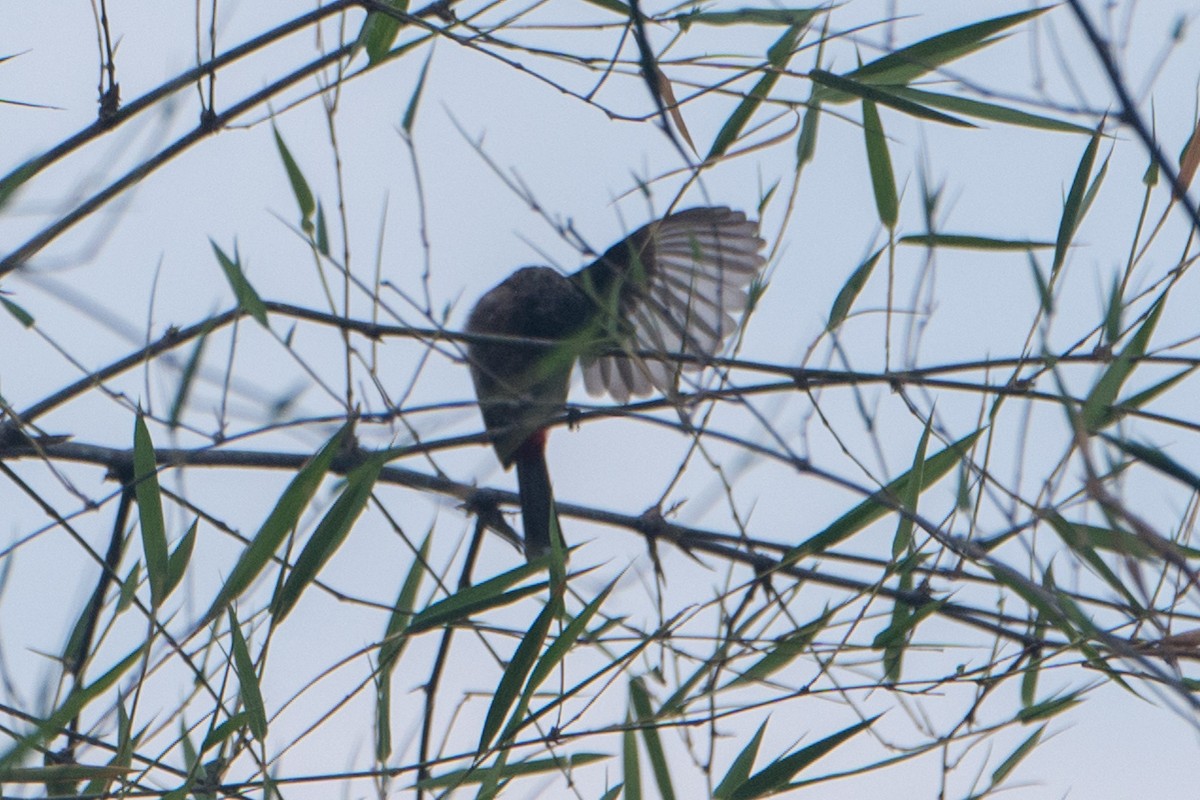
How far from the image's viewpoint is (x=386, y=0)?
2.31 meters

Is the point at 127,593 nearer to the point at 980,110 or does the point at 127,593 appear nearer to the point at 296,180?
the point at 296,180

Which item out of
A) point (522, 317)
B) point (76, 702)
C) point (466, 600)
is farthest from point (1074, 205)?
point (522, 317)

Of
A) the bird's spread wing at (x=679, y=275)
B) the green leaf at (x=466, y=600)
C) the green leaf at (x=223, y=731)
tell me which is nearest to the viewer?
the green leaf at (x=223, y=731)

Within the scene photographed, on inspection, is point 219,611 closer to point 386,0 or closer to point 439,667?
point 439,667

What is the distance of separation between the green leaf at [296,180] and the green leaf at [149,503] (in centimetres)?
48

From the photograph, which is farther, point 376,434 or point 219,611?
point 376,434

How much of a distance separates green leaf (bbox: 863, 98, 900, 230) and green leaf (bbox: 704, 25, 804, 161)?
0.55 feet

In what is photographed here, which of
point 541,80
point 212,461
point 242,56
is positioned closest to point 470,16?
point 541,80

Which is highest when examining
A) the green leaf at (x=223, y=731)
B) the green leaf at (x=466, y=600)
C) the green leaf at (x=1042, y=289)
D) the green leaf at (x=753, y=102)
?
the green leaf at (x=753, y=102)

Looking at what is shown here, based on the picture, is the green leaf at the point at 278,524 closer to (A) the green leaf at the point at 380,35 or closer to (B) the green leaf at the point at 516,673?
(B) the green leaf at the point at 516,673

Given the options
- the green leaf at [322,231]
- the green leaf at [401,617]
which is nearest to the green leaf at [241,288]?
the green leaf at [322,231]

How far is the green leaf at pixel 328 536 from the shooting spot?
1.99 metres

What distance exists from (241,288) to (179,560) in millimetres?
440

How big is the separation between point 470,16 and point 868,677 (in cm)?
126
